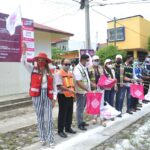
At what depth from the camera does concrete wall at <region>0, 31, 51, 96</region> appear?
1492 cm

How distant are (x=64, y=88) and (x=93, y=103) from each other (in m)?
1.43

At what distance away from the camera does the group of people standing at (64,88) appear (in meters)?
6.66

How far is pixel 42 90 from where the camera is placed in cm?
→ 666

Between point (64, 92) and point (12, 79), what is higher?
point (64, 92)

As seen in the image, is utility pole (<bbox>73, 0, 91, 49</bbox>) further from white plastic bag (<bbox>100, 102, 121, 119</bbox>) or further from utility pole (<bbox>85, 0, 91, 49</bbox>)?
white plastic bag (<bbox>100, 102, 121, 119</bbox>)

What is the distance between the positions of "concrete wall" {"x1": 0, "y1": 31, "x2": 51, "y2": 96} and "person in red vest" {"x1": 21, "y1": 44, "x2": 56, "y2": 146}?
830 cm

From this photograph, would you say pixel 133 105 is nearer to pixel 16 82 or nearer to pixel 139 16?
pixel 16 82

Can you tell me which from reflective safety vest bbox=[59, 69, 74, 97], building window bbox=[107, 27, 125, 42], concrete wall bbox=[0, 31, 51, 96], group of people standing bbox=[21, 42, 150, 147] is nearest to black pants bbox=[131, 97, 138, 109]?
group of people standing bbox=[21, 42, 150, 147]

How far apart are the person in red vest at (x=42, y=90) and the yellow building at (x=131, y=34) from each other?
36940mm

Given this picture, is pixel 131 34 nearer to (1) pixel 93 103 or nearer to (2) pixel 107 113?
(2) pixel 107 113

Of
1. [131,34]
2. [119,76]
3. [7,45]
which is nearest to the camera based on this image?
[119,76]

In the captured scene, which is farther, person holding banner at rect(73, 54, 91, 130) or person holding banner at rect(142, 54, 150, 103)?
person holding banner at rect(142, 54, 150, 103)

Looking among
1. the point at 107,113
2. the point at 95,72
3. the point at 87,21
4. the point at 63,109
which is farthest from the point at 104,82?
the point at 87,21

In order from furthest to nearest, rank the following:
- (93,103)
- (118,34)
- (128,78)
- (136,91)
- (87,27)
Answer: (118,34)
(87,27)
(136,91)
(128,78)
(93,103)
